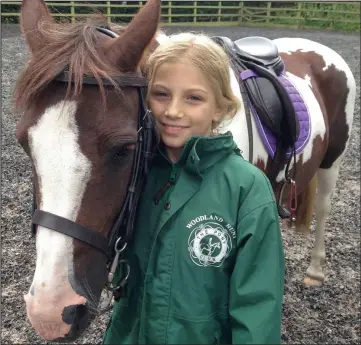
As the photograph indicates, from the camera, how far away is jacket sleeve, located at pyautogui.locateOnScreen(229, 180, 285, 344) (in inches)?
41.3

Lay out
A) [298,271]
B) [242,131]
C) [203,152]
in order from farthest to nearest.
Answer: [298,271], [242,131], [203,152]

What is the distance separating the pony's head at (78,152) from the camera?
3.57ft

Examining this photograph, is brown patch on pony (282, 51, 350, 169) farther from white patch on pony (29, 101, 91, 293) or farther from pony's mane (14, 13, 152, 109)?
white patch on pony (29, 101, 91, 293)

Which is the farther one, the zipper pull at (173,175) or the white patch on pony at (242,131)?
the white patch on pony at (242,131)

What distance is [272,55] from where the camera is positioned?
257cm

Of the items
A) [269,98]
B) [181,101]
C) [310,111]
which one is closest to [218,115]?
[181,101]

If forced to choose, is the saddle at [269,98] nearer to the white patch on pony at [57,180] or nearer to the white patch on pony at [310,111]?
the white patch on pony at [310,111]

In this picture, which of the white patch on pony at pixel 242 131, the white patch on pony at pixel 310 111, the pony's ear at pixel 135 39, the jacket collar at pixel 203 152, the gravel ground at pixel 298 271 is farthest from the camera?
the gravel ground at pixel 298 271

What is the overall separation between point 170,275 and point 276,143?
1.35 m

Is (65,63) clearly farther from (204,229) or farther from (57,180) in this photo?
(204,229)

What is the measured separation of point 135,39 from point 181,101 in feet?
0.78

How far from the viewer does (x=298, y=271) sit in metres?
3.58

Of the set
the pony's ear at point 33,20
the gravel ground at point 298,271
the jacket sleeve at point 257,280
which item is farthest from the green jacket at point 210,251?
the gravel ground at point 298,271

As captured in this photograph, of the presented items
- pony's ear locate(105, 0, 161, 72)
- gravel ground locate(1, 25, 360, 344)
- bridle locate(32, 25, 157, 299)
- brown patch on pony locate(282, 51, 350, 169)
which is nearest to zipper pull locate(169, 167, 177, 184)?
bridle locate(32, 25, 157, 299)
